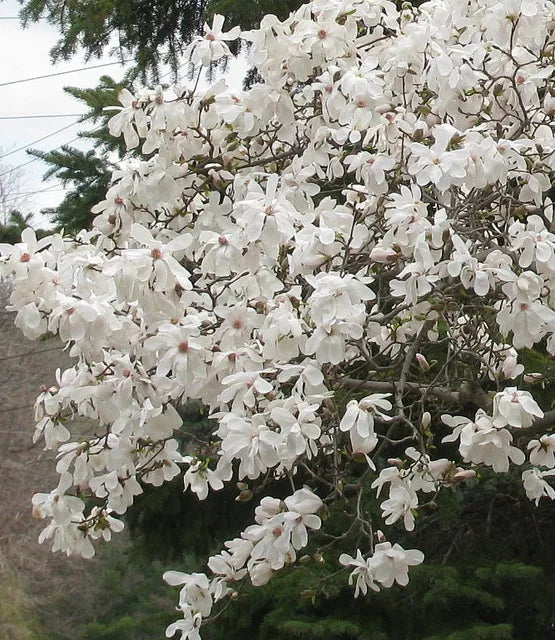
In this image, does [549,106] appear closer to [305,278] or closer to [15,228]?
[305,278]

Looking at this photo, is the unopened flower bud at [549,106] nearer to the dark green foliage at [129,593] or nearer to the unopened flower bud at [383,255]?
the unopened flower bud at [383,255]

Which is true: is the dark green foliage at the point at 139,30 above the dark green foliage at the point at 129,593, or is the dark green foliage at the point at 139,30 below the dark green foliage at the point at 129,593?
above

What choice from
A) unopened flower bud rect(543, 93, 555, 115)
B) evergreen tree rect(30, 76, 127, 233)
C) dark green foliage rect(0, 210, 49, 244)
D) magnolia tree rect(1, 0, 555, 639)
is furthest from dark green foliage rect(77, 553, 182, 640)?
unopened flower bud rect(543, 93, 555, 115)

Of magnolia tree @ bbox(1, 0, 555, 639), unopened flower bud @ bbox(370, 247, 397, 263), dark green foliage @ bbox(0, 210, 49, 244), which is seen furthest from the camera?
dark green foliage @ bbox(0, 210, 49, 244)

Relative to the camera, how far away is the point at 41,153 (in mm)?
5180

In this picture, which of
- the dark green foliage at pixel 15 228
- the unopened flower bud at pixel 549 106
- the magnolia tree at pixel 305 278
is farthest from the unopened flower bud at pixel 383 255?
the dark green foliage at pixel 15 228

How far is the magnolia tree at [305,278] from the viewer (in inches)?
72.2

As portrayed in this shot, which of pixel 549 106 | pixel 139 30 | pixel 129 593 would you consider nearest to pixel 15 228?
pixel 139 30

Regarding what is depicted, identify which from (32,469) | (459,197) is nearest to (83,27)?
(459,197)

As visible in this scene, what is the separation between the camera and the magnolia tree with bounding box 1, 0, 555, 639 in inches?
72.2

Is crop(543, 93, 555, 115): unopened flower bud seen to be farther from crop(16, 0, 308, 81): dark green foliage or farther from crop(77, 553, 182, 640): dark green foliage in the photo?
crop(77, 553, 182, 640): dark green foliage

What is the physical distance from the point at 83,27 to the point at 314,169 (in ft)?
11.6

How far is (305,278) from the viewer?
185 cm

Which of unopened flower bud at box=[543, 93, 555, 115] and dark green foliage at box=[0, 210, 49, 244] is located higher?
unopened flower bud at box=[543, 93, 555, 115]
